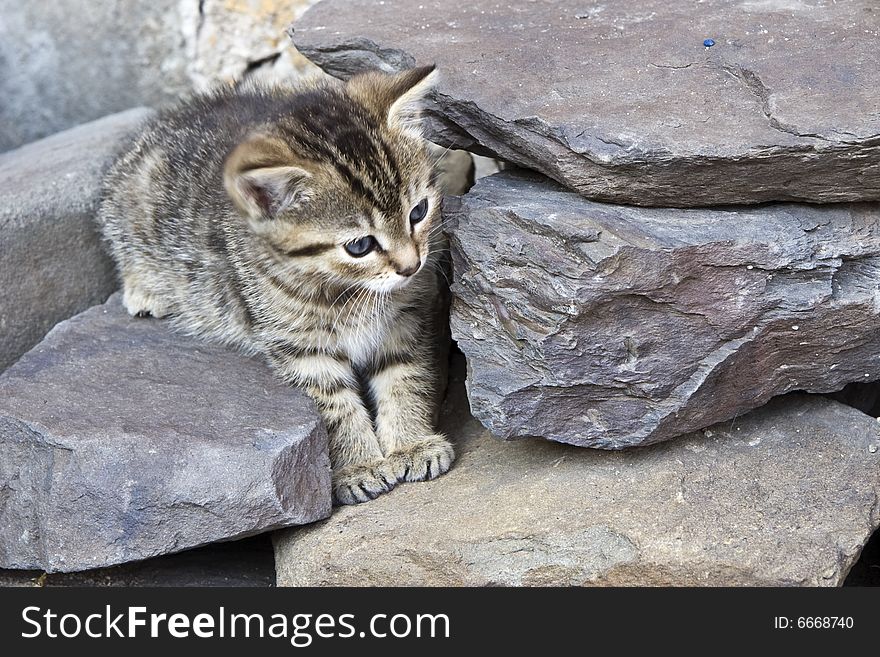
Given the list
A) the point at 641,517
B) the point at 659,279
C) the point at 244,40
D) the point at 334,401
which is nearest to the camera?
the point at 659,279

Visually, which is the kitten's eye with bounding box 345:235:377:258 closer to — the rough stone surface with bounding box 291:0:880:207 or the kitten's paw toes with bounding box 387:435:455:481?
the rough stone surface with bounding box 291:0:880:207

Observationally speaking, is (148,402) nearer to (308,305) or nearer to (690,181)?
(308,305)

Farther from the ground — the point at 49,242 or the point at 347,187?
the point at 347,187

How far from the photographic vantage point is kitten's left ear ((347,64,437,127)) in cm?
312

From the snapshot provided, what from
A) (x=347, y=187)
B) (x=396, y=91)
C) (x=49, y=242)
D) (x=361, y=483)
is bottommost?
(x=361, y=483)

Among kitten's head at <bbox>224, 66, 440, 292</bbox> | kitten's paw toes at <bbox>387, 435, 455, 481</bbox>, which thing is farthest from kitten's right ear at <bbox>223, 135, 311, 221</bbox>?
kitten's paw toes at <bbox>387, 435, 455, 481</bbox>

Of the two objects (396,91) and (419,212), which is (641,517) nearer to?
(419,212)

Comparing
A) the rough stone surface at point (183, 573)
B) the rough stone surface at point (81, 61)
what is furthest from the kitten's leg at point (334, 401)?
the rough stone surface at point (81, 61)

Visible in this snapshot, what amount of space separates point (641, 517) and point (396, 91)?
1.40 meters

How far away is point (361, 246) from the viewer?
309cm

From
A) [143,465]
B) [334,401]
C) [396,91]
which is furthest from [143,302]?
[396,91]

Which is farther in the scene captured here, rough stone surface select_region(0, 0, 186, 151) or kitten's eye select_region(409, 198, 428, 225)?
Answer: rough stone surface select_region(0, 0, 186, 151)

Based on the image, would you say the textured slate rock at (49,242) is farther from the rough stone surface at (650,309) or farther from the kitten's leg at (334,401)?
the rough stone surface at (650,309)

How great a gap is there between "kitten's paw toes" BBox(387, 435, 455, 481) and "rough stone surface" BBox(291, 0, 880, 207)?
3.22 feet
